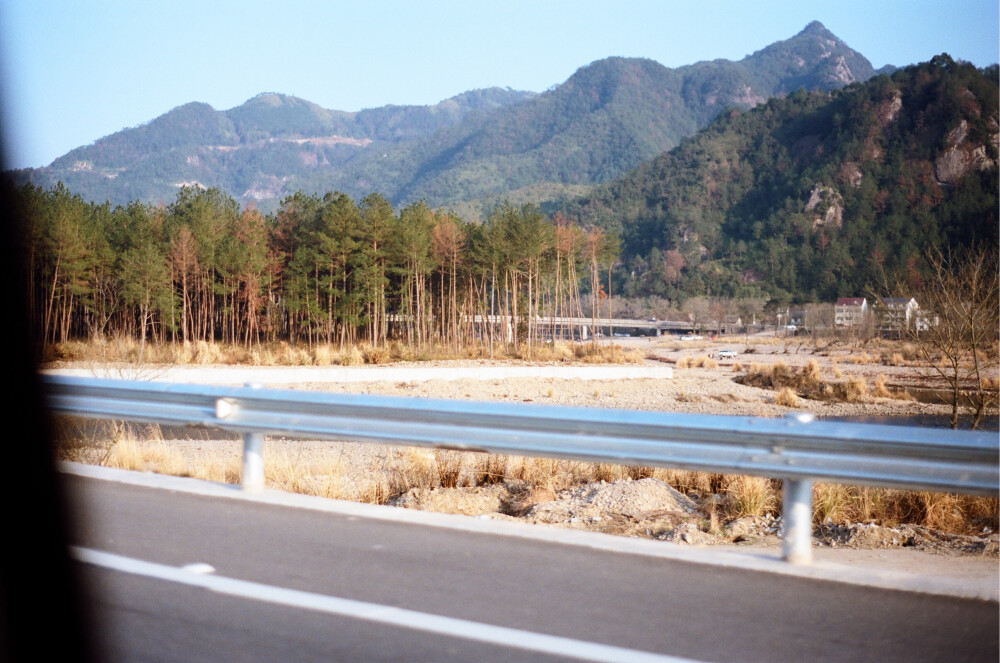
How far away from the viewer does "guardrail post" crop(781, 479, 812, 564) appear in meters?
5.18

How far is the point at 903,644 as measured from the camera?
3.99 meters

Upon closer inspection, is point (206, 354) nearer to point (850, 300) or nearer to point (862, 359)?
point (862, 359)

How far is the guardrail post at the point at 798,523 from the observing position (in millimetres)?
5184

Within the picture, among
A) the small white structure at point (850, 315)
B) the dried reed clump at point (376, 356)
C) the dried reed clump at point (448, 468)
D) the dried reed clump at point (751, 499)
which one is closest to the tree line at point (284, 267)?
the dried reed clump at point (376, 356)

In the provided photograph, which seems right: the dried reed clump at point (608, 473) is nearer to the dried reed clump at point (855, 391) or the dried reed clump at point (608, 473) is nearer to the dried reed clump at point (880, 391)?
the dried reed clump at point (855, 391)

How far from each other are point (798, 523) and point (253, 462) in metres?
3.90

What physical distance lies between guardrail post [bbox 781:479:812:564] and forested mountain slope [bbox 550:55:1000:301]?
431 ft

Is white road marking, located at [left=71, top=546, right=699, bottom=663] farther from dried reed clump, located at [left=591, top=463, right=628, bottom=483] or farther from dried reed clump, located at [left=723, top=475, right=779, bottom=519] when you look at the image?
dried reed clump, located at [left=591, top=463, right=628, bottom=483]

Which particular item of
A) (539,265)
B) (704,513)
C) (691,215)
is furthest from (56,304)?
(691,215)

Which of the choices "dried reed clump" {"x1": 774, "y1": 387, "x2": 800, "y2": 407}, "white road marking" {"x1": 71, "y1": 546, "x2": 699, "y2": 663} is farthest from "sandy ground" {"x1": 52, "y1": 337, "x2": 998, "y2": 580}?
"white road marking" {"x1": 71, "y1": 546, "x2": 699, "y2": 663}

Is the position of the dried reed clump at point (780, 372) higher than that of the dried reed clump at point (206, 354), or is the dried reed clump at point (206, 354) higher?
the dried reed clump at point (206, 354)

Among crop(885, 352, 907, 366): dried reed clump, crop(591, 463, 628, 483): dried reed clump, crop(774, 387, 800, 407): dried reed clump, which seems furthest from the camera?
crop(885, 352, 907, 366): dried reed clump

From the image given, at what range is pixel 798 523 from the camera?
5184mm

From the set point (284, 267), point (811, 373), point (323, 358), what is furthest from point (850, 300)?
point (323, 358)
